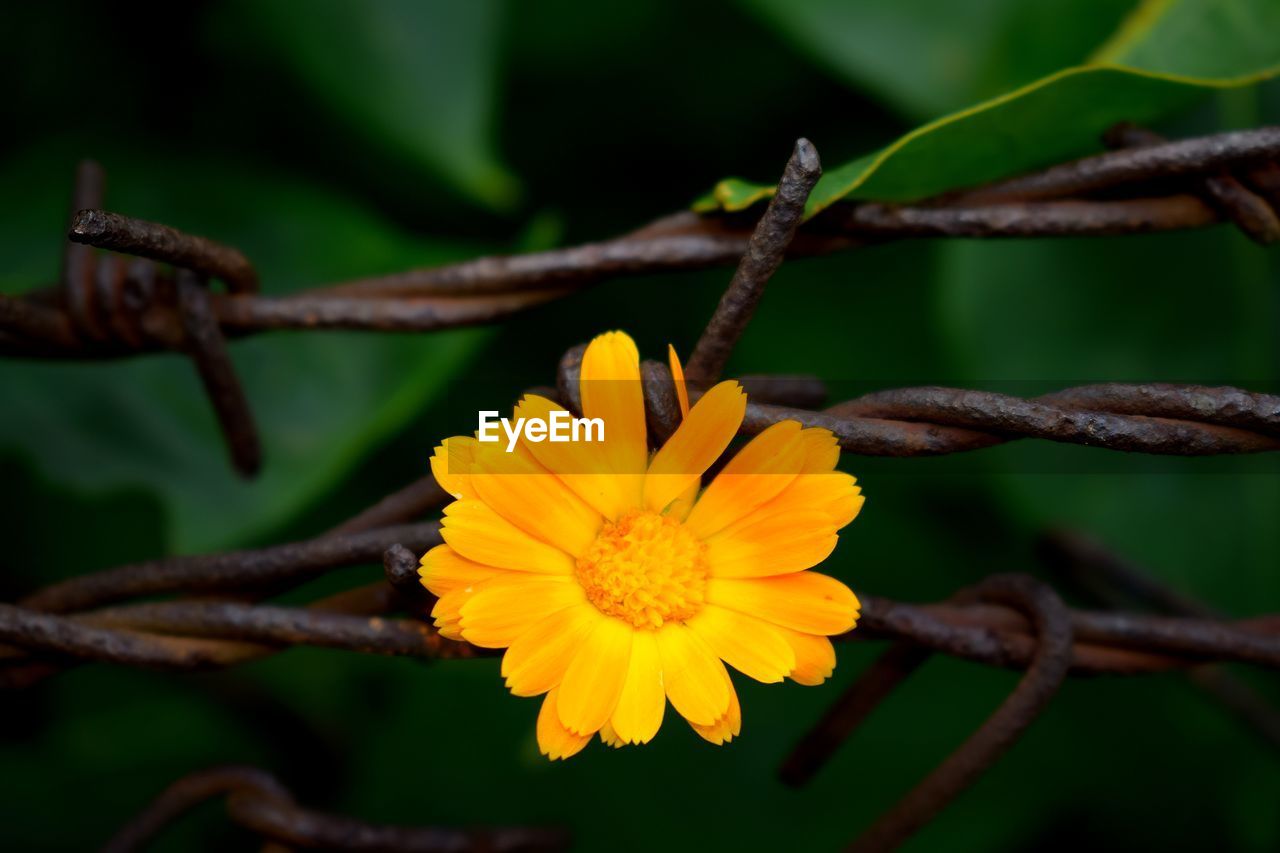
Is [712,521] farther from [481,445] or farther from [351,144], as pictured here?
[351,144]

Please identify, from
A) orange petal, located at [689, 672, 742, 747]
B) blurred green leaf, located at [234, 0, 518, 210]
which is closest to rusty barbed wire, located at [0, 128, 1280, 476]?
orange petal, located at [689, 672, 742, 747]

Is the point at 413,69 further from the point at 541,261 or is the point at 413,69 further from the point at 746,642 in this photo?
the point at 746,642

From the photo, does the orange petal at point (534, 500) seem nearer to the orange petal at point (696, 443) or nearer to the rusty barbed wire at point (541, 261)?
the orange petal at point (696, 443)

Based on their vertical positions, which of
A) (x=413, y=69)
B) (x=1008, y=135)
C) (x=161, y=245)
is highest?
(x=413, y=69)

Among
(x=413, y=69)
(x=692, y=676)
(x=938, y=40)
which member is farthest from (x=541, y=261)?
(x=938, y=40)

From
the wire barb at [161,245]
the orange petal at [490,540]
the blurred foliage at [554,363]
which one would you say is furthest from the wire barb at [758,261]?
the blurred foliage at [554,363]

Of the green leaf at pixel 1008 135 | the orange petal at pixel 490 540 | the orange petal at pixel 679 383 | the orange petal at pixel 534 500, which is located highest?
the green leaf at pixel 1008 135

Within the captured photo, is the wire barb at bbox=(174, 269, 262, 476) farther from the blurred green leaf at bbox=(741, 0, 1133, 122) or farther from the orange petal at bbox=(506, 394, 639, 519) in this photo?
the blurred green leaf at bbox=(741, 0, 1133, 122)
